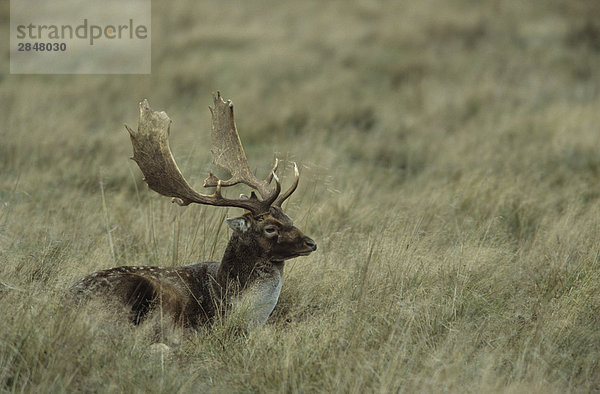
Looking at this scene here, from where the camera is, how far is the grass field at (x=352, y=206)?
4367 millimetres

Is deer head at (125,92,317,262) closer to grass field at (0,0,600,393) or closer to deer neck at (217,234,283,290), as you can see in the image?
deer neck at (217,234,283,290)

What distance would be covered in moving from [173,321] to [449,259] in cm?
229

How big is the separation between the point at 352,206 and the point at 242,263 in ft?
8.74

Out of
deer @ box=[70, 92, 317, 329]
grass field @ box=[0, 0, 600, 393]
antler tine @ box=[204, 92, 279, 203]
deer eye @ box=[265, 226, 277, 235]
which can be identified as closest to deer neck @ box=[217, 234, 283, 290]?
deer @ box=[70, 92, 317, 329]

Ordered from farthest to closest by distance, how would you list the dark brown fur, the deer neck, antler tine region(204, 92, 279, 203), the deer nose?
antler tine region(204, 92, 279, 203) < the deer neck < the deer nose < the dark brown fur

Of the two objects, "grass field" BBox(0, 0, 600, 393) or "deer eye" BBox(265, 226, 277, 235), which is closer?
"grass field" BBox(0, 0, 600, 393)

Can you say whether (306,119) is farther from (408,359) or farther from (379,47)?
(408,359)

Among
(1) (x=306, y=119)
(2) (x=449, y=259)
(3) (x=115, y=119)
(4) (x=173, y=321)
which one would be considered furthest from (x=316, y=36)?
(4) (x=173, y=321)
